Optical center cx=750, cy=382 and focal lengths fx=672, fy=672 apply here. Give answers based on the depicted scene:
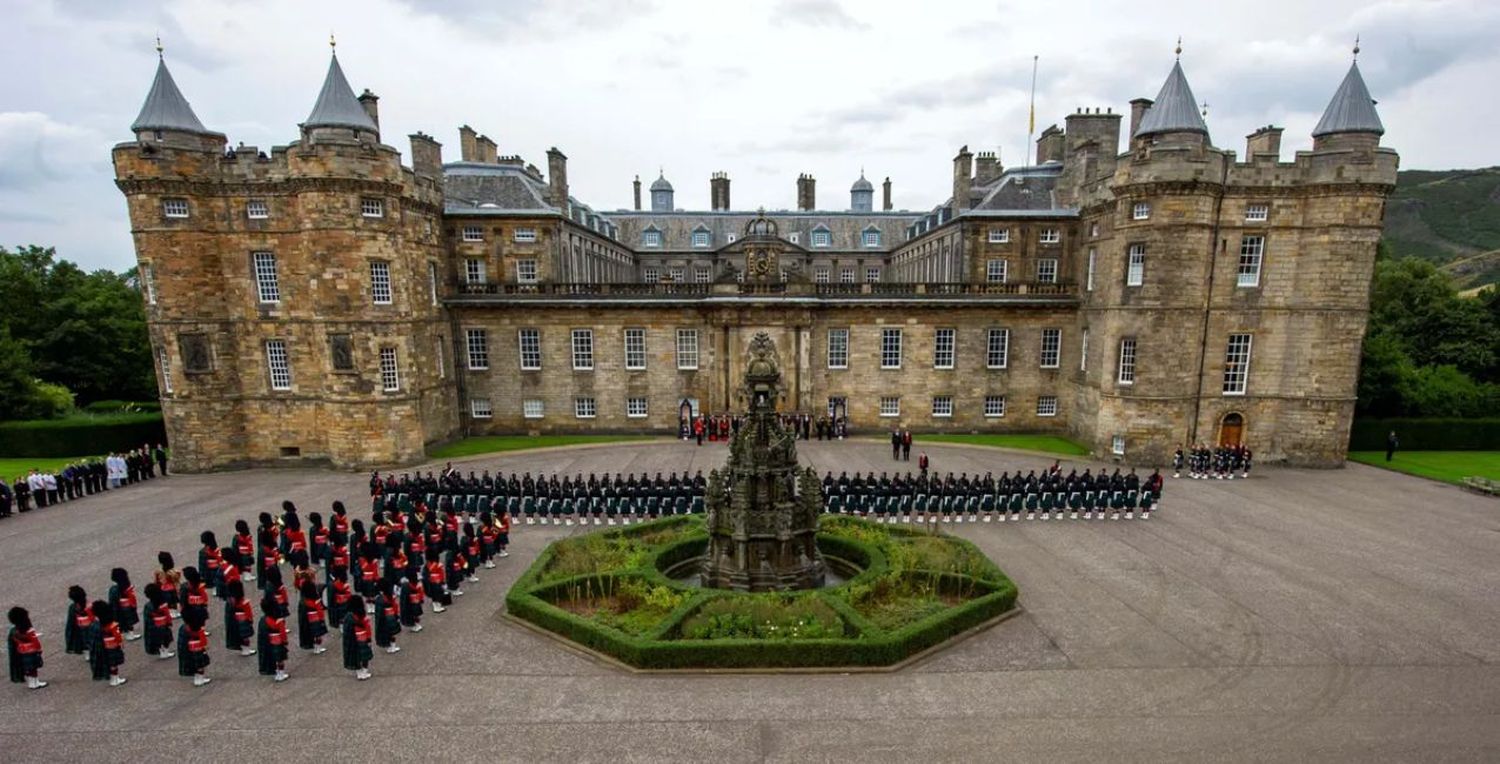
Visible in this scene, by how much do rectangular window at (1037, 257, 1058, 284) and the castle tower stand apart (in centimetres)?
3517

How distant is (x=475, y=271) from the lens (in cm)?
3916

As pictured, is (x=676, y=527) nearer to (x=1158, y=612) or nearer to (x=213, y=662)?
(x=213, y=662)

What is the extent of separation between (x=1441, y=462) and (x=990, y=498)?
2649 cm

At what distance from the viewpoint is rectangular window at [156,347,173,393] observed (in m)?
30.6

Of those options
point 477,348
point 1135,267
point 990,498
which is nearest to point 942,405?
point 1135,267

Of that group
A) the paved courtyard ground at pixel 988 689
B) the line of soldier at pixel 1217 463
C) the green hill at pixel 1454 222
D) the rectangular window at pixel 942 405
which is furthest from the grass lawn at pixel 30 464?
the green hill at pixel 1454 222

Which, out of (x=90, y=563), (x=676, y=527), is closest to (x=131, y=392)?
(x=90, y=563)

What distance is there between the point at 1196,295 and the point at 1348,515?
10756 millimetres

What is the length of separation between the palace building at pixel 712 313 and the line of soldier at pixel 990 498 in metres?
9.17

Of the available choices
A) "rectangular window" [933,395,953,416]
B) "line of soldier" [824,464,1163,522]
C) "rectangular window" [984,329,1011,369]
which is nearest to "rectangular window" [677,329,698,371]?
"rectangular window" [933,395,953,416]

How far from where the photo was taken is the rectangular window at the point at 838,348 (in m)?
38.1

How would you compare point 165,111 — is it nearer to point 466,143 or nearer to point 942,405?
point 466,143

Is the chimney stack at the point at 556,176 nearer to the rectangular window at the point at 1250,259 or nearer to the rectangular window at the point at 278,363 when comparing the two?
the rectangular window at the point at 278,363

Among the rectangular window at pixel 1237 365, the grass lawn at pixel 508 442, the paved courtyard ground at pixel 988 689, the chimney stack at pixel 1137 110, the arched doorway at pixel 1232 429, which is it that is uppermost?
the chimney stack at pixel 1137 110
